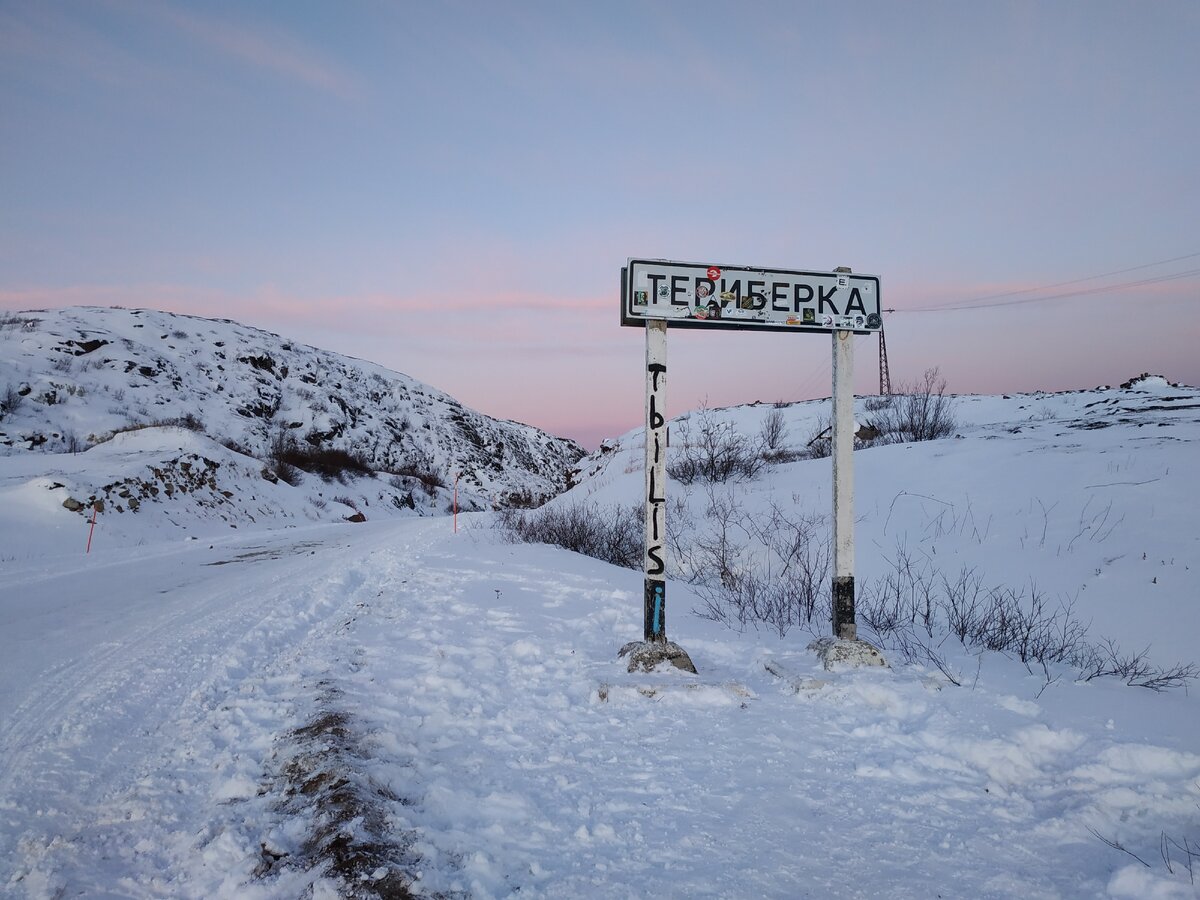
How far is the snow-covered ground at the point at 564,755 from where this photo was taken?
234cm

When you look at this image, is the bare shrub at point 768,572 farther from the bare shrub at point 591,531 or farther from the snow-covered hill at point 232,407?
the snow-covered hill at point 232,407

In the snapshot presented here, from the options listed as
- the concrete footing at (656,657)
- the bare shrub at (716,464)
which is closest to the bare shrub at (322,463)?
the bare shrub at (716,464)

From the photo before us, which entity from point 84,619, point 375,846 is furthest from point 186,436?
point 375,846

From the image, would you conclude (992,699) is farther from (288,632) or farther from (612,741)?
(288,632)

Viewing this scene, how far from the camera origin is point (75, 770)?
3.11 meters

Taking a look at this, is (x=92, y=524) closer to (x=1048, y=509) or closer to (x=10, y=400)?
(x=1048, y=509)

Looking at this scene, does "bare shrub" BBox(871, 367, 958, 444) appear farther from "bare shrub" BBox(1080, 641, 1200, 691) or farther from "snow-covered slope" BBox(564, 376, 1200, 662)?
"bare shrub" BBox(1080, 641, 1200, 691)

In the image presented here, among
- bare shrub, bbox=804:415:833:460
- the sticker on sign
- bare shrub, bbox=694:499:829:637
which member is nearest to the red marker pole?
bare shrub, bbox=694:499:829:637

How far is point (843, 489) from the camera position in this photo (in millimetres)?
4910

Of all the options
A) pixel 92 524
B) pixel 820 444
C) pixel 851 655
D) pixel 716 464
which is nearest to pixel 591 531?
pixel 716 464

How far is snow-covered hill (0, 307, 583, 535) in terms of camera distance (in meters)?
25.5

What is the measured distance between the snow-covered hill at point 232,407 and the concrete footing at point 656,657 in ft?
47.8

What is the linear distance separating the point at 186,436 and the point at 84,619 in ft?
56.4

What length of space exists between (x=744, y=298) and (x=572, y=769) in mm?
3312
